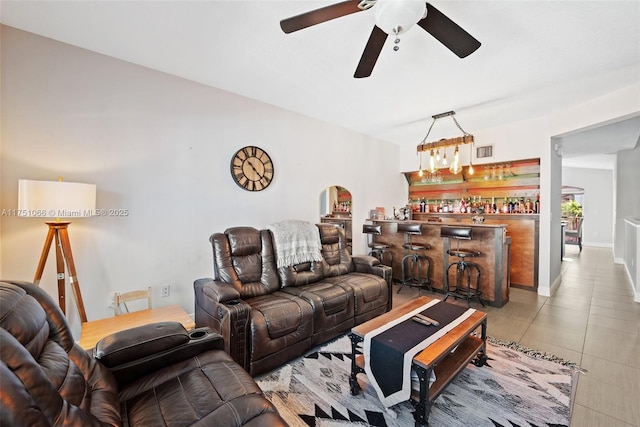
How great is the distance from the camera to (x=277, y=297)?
2611 millimetres

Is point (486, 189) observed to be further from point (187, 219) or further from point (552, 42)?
point (187, 219)

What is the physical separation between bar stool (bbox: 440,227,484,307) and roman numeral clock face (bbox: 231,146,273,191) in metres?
2.63

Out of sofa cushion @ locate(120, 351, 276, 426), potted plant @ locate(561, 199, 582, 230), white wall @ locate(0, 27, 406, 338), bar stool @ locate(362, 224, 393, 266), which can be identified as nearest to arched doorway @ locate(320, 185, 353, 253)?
bar stool @ locate(362, 224, 393, 266)

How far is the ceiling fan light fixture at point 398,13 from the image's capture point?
56.7 inches

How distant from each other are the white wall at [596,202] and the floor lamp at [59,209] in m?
13.1

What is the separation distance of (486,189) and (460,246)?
6.50ft

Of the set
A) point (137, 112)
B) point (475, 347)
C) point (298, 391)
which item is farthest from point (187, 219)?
point (475, 347)

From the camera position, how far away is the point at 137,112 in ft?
8.92

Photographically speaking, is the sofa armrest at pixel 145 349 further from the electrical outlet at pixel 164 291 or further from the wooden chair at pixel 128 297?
the electrical outlet at pixel 164 291

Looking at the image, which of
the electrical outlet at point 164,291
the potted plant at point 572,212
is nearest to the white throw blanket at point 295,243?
the electrical outlet at point 164,291

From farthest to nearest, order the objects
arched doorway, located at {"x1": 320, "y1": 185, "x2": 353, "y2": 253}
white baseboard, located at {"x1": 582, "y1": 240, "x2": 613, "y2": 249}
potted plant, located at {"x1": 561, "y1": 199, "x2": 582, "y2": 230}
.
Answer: white baseboard, located at {"x1": 582, "y1": 240, "x2": 613, "y2": 249} < potted plant, located at {"x1": 561, "y1": 199, "x2": 582, "y2": 230} < arched doorway, located at {"x1": 320, "y1": 185, "x2": 353, "y2": 253}

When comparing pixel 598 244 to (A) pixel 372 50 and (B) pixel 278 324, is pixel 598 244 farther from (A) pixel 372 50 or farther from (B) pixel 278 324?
(B) pixel 278 324

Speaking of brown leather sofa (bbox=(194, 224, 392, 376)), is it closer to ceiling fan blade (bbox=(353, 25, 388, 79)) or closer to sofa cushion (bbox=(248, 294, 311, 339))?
sofa cushion (bbox=(248, 294, 311, 339))

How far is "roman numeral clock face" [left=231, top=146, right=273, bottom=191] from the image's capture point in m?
3.41
